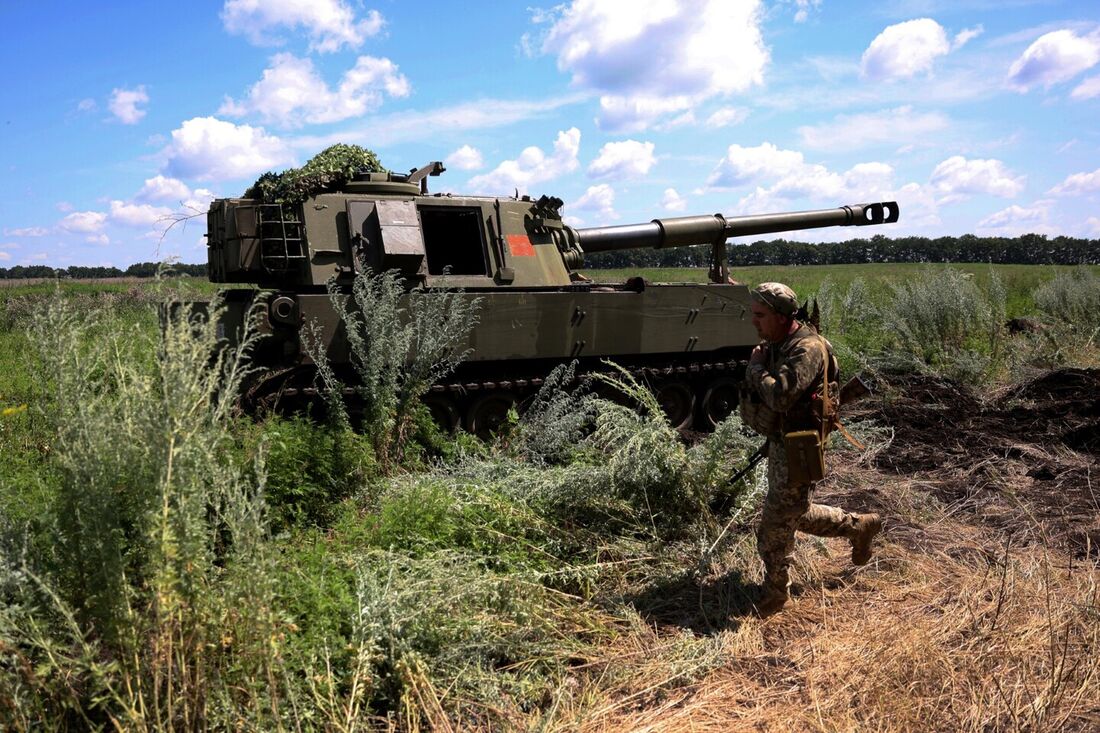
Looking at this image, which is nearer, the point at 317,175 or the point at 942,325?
the point at 317,175

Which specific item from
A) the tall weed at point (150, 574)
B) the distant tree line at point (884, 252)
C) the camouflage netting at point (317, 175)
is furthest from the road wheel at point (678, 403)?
the distant tree line at point (884, 252)

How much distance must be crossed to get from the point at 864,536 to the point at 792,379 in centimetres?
122

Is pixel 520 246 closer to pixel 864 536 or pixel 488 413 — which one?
pixel 488 413

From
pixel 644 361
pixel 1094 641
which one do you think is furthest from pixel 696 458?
pixel 644 361

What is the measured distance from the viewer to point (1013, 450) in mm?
8055

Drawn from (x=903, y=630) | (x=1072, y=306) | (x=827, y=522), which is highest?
(x=1072, y=306)

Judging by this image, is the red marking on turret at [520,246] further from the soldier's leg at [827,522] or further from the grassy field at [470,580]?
the soldier's leg at [827,522]

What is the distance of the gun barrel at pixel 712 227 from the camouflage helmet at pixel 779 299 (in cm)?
537

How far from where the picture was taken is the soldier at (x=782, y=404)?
4.43 meters

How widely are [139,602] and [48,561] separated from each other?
2.00ft

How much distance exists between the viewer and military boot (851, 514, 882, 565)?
4887 millimetres

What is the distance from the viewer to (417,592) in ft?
12.5

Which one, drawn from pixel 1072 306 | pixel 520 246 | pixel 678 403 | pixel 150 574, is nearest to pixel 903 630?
pixel 150 574

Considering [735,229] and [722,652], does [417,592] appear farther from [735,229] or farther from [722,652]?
[735,229]
